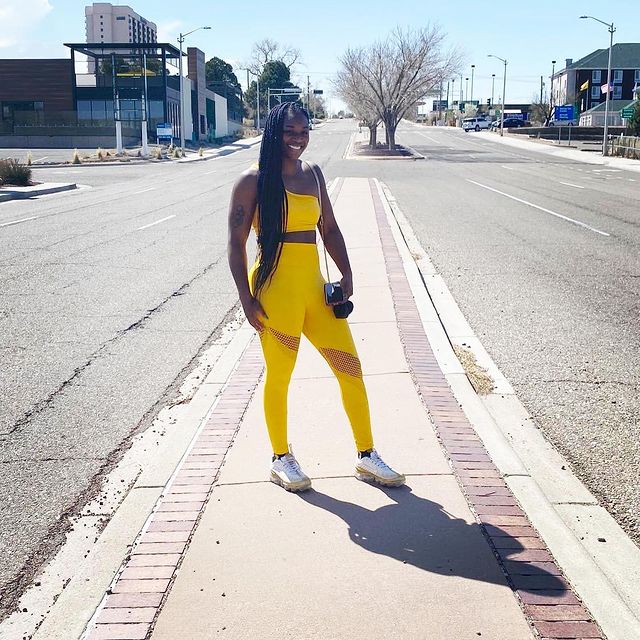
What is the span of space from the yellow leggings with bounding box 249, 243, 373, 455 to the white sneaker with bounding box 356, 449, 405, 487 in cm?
7

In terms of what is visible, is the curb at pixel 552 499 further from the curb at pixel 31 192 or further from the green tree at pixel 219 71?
the green tree at pixel 219 71

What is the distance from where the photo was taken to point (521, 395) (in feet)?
20.4

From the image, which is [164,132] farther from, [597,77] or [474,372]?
[597,77]

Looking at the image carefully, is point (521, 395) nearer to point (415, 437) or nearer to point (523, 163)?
point (415, 437)

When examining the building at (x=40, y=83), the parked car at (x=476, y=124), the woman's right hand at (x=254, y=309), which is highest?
the building at (x=40, y=83)

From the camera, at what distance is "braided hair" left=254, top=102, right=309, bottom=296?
4.22 m

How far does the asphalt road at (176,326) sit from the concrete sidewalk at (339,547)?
2.07 ft

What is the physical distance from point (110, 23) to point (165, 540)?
169 metres

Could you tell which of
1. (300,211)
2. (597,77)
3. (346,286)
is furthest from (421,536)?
(597,77)

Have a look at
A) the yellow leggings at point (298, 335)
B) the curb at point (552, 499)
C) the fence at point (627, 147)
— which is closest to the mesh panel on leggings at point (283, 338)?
the yellow leggings at point (298, 335)

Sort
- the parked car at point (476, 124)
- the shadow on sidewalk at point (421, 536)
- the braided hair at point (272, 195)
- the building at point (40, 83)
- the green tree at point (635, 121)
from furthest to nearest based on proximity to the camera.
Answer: the parked car at point (476, 124) → the building at point (40, 83) → the green tree at point (635, 121) → the braided hair at point (272, 195) → the shadow on sidewalk at point (421, 536)

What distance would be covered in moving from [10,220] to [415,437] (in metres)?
16.6

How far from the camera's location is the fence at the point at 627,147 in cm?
5150

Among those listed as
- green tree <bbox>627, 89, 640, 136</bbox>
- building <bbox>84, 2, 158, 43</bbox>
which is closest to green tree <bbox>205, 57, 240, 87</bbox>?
building <bbox>84, 2, 158, 43</bbox>
